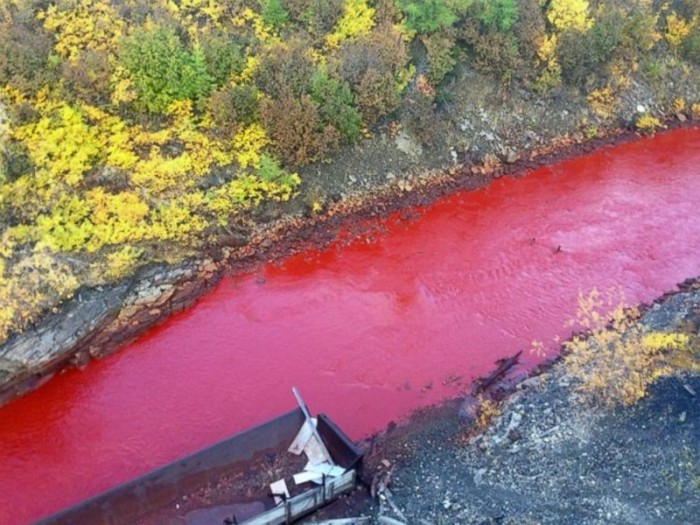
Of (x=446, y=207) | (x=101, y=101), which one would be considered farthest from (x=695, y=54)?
(x=101, y=101)

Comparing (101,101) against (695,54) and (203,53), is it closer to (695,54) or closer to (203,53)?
(203,53)

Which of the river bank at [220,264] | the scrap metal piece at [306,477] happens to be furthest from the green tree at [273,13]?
the scrap metal piece at [306,477]

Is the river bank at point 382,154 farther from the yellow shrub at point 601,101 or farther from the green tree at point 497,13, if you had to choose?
the green tree at point 497,13

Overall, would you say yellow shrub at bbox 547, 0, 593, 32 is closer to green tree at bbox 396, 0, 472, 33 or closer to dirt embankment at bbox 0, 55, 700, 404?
dirt embankment at bbox 0, 55, 700, 404

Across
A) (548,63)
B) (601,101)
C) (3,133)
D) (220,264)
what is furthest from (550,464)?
(601,101)

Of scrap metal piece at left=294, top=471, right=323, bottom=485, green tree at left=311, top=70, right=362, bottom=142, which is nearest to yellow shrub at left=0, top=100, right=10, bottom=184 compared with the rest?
green tree at left=311, top=70, right=362, bottom=142

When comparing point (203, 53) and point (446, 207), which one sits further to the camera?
point (446, 207)
